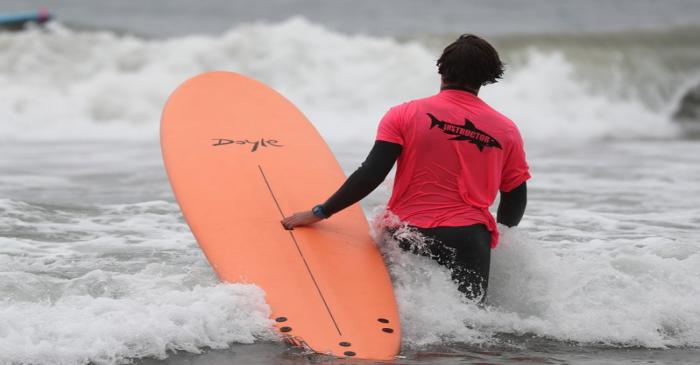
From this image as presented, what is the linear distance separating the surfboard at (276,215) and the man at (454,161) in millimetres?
312

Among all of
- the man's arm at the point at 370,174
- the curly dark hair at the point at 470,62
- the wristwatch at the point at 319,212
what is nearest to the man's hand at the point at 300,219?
the wristwatch at the point at 319,212

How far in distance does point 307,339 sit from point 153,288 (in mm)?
970

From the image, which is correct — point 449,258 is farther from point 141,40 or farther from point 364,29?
point 364,29

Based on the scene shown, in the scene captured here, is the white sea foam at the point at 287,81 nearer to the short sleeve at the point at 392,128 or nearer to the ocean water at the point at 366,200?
the ocean water at the point at 366,200

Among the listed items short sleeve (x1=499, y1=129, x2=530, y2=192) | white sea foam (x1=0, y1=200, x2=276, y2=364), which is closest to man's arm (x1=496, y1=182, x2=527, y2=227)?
short sleeve (x1=499, y1=129, x2=530, y2=192)

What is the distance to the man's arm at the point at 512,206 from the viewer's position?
391 cm

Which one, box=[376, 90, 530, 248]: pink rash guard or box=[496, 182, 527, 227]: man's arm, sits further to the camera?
box=[496, 182, 527, 227]: man's arm

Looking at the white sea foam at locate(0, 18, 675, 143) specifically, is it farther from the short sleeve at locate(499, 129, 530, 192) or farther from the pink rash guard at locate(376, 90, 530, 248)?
the pink rash guard at locate(376, 90, 530, 248)

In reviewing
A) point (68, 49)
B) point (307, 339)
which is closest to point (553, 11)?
point (68, 49)

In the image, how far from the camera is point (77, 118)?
1181 centimetres

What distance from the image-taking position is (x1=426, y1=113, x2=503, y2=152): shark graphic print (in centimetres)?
366

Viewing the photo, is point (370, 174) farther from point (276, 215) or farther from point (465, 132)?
point (276, 215)

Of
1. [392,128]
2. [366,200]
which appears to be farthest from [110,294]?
[366,200]

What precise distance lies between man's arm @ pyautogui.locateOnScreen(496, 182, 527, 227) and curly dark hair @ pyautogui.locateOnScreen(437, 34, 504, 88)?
48cm
